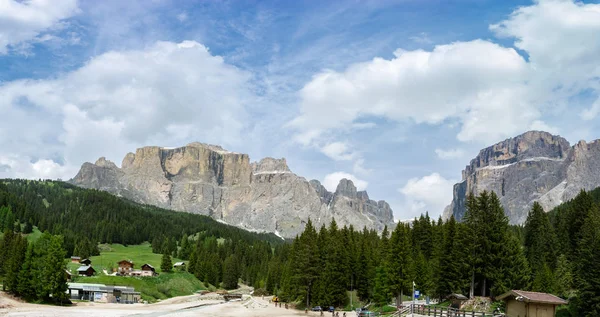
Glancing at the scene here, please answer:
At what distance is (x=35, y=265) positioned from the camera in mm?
94438

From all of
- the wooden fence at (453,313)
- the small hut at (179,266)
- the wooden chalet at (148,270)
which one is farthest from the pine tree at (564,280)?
the small hut at (179,266)

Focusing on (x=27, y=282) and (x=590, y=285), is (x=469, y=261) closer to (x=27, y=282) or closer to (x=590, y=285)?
(x=590, y=285)

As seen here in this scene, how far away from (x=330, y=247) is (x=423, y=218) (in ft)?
107

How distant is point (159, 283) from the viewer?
483ft

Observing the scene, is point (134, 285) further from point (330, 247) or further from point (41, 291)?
point (330, 247)

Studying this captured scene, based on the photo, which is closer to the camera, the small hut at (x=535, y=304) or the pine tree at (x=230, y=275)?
the small hut at (x=535, y=304)

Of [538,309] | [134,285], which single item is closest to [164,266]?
[134,285]

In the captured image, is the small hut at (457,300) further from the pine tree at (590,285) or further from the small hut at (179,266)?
the small hut at (179,266)

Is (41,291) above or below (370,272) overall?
below

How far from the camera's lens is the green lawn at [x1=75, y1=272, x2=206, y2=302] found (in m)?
130

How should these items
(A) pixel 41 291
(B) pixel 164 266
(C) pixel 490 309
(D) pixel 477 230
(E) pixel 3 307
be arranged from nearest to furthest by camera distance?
(C) pixel 490 309 < (D) pixel 477 230 < (E) pixel 3 307 < (A) pixel 41 291 < (B) pixel 164 266

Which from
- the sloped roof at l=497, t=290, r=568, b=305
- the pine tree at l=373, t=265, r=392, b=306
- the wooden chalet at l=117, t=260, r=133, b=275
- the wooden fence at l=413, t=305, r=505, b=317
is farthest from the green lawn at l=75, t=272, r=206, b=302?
the sloped roof at l=497, t=290, r=568, b=305

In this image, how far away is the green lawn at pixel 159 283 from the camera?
12950 cm

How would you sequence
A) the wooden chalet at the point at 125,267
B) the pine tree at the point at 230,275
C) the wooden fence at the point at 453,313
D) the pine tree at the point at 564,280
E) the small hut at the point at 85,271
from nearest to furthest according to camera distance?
the wooden fence at the point at 453,313, the pine tree at the point at 564,280, the small hut at the point at 85,271, the wooden chalet at the point at 125,267, the pine tree at the point at 230,275
